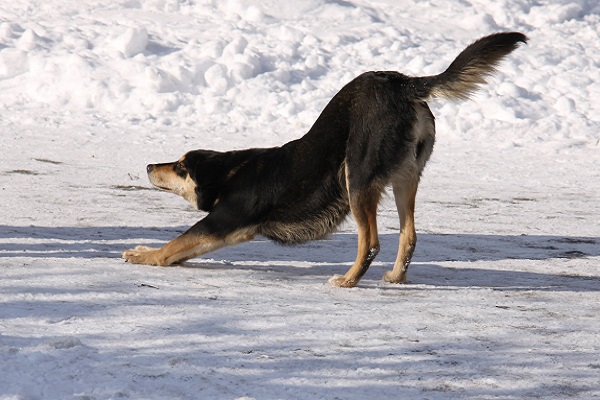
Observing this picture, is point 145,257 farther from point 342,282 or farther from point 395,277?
point 395,277

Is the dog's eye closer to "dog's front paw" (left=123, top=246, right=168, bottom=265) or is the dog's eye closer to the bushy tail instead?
"dog's front paw" (left=123, top=246, right=168, bottom=265)

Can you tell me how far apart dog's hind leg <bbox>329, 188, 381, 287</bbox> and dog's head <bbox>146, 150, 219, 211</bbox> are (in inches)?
42.0

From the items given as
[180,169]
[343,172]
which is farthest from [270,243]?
[343,172]

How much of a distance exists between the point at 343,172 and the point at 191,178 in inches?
44.4

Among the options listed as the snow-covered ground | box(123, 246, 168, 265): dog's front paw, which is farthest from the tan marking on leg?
the snow-covered ground

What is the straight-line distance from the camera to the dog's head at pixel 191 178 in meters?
6.07

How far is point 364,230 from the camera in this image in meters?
5.54

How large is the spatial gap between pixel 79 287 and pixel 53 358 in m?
1.36

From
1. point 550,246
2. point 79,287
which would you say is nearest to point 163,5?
point 550,246

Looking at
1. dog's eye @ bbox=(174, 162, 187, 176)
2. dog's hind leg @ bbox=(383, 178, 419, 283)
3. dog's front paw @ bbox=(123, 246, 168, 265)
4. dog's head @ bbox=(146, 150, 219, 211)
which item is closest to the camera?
dog's hind leg @ bbox=(383, 178, 419, 283)

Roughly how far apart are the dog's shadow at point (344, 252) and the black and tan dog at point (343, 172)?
29 centimetres

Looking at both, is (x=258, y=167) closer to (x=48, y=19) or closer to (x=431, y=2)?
(x=48, y=19)

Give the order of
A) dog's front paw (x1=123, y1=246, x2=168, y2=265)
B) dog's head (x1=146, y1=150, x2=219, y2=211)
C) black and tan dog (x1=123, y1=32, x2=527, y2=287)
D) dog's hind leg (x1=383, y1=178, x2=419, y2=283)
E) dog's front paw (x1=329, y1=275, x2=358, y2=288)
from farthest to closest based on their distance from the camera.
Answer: dog's head (x1=146, y1=150, x2=219, y2=211), dog's front paw (x1=123, y1=246, x2=168, y2=265), dog's hind leg (x1=383, y1=178, x2=419, y2=283), dog's front paw (x1=329, y1=275, x2=358, y2=288), black and tan dog (x1=123, y1=32, x2=527, y2=287)

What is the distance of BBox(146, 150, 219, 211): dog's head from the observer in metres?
6.07
